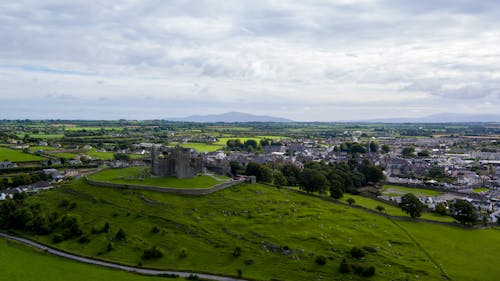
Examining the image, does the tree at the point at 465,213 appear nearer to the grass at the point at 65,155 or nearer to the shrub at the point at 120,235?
the shrub at the point at 120,235

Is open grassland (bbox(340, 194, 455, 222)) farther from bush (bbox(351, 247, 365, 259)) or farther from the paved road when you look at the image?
the paved road

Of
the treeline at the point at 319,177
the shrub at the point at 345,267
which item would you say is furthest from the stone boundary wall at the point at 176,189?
the shrub at the point at 345,267

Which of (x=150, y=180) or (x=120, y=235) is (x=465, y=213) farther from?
(x=150, y=180)

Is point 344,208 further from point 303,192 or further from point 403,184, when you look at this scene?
point 403,184

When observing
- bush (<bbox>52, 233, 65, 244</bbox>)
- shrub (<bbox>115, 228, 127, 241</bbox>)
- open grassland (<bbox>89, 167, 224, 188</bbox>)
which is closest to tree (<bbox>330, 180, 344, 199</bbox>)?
open grassland (<bbox>89, 167, 224, 188</bbox>)

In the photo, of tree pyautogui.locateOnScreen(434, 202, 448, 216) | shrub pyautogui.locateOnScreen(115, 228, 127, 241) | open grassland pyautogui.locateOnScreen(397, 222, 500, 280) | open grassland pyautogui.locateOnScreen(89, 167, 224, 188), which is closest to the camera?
open grassland pyautogui.locateOnScreen(397, 222, 500, 280)

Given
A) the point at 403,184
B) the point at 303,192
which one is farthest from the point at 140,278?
the point at 403,184
